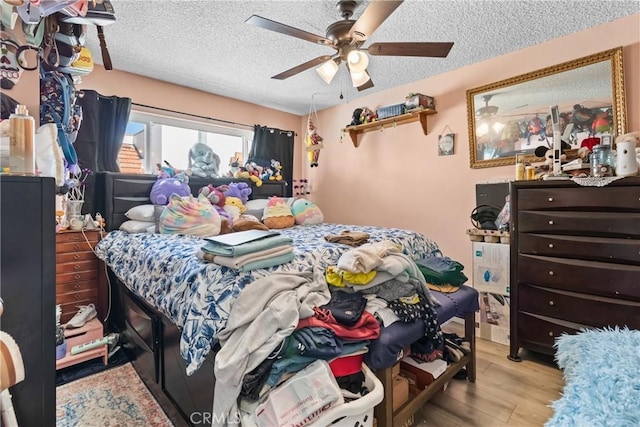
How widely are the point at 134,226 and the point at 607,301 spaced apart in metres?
3.35

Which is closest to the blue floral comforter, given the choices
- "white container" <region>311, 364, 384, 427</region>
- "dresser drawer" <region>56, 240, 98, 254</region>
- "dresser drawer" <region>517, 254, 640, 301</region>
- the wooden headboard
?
"dresser drawer" <region>56, 240, 98, 254</region>

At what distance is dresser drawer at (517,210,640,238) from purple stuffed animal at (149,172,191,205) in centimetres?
282

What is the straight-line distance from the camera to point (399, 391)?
1423 millimetres

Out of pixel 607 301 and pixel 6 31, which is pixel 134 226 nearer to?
pixel 6 31

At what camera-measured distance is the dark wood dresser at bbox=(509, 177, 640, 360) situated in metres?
1.76

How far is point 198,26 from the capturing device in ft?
7.07

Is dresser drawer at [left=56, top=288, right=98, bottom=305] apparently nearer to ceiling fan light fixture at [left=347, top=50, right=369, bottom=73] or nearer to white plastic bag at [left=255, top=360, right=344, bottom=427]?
white plastic bag at [left=255, top=360, right=344, bottom=427]

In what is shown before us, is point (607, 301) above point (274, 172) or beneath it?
beneath

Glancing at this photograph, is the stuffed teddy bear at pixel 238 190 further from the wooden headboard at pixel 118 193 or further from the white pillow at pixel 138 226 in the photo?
the white pillow at pixel 138 226

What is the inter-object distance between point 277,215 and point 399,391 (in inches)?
77.8

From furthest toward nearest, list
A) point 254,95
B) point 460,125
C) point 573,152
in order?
point 254,95
point 460,125
point 573,152

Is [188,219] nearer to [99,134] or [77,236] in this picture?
[77,236]

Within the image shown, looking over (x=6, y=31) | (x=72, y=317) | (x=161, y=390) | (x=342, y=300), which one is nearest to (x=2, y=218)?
(x=6, y=31)

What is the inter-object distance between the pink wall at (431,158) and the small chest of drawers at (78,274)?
2.69 m
